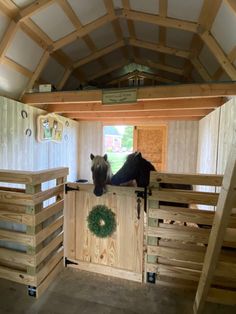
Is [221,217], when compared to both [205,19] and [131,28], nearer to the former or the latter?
[205,19]

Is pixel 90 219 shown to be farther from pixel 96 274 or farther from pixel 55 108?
pixel 55 108

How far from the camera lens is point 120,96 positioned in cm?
322

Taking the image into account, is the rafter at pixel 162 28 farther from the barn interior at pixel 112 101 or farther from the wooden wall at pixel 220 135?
the wooden wall at pixel 220 135

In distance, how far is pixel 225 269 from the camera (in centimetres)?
157

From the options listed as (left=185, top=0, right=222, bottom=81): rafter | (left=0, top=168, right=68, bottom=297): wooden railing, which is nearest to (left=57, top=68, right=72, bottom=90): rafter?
(left=185, top=0, right=222, bottom=81): rafter

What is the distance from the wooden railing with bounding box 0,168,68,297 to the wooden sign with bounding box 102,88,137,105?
5.49 ft

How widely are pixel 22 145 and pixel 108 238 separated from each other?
2502 mm

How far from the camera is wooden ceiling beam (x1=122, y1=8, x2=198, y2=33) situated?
9.60ft

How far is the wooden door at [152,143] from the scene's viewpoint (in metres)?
5.96

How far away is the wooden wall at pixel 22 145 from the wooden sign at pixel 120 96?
158 cm

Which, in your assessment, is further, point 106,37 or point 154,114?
point 154,114

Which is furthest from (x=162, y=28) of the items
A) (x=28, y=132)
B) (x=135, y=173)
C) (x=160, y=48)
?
(x=28, y=132)

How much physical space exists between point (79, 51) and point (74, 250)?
3.56 m

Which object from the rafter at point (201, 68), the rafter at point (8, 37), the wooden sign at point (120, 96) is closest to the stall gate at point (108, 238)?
the wooden sign at point (120, 96)
